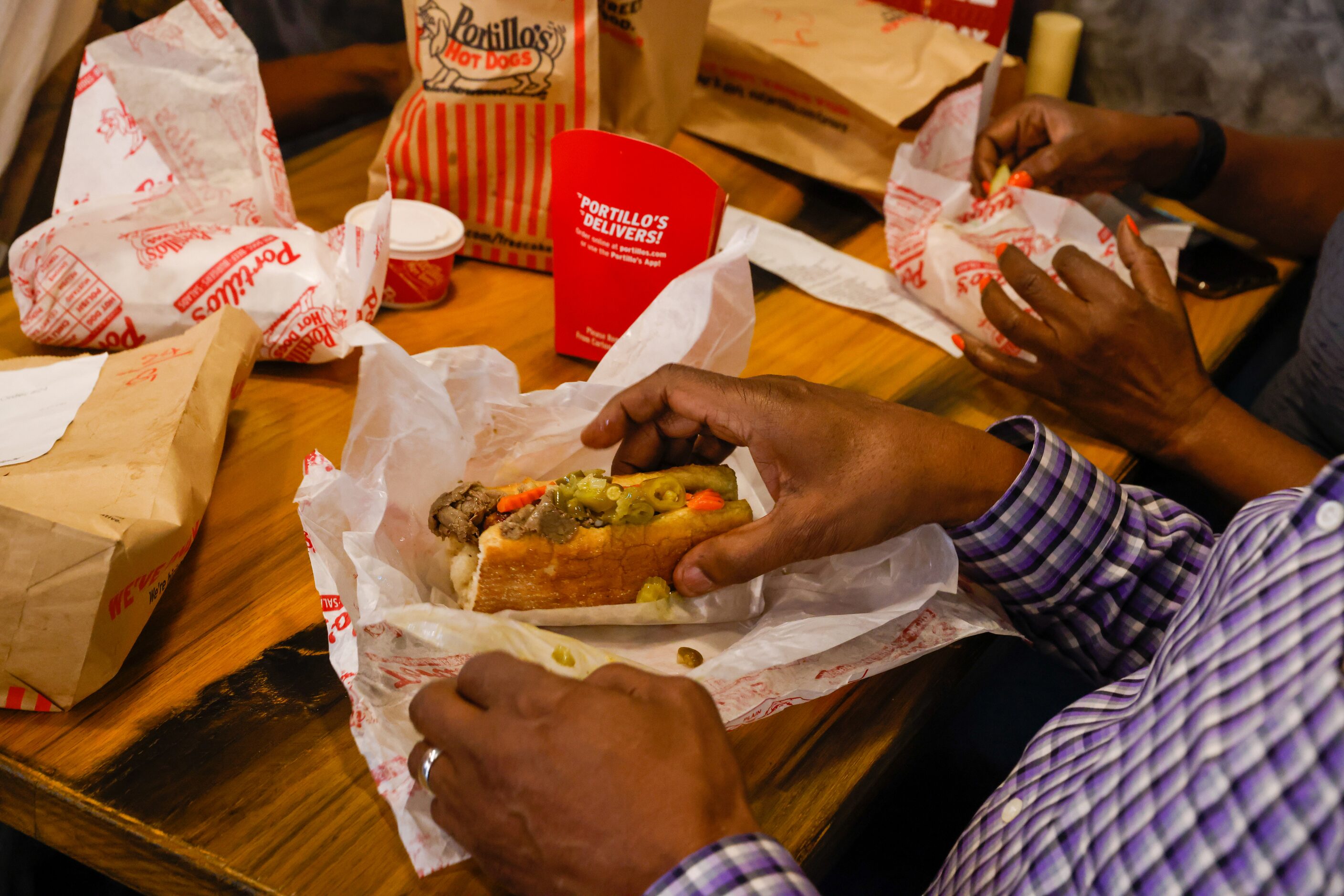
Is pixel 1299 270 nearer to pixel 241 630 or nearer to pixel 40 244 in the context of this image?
pixel 241 630

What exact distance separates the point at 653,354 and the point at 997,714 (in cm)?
108

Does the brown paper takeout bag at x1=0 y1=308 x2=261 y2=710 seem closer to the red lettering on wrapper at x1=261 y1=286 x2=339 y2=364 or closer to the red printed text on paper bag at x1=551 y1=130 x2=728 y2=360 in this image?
the red lettering on wrapper at x1=261 y1=286 x2=339 y2=364

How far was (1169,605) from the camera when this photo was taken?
124 cm

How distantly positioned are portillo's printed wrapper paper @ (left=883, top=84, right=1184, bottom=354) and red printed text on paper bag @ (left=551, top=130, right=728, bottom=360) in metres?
0.61

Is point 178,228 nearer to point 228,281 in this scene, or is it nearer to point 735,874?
point 228,281

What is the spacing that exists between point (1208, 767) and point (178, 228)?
1589 millimetres

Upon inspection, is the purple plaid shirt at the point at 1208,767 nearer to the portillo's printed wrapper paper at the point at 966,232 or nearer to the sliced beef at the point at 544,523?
the sliced beef at the point at 544,523

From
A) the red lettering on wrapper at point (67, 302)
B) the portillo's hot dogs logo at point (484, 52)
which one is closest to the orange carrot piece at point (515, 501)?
the red lettering on wrapper at point (67, 302)

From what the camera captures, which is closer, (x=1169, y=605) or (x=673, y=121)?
(x=1169, y=605)

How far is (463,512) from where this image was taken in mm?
1219

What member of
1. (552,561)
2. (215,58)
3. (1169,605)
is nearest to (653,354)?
(552,561)

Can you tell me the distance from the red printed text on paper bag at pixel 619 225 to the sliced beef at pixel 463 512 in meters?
0.47

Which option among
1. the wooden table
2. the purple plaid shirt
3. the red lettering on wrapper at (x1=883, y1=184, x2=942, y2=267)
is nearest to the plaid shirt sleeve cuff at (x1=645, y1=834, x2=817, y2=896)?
the purple plaid shirt

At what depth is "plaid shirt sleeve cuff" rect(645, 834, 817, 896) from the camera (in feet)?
2.45
